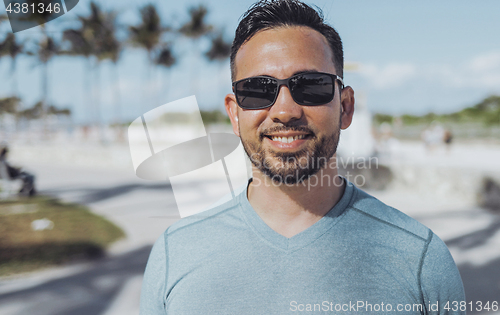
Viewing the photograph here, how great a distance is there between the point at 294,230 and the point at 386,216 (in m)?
0.41

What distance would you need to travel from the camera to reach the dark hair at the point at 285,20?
1.57m

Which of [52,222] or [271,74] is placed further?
[52,222]

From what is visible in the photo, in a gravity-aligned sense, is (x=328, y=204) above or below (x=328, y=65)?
below

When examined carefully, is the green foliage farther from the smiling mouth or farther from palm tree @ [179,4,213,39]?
the smiling mouth

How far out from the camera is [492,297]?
5242 mm

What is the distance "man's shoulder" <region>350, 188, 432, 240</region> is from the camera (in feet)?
4.90

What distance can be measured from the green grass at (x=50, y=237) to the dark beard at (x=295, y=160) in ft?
21.7

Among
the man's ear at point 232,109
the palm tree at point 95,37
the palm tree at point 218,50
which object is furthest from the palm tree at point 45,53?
the man's ear at point 232,109

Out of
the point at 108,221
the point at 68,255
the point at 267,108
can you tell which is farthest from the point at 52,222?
the point at 267,108

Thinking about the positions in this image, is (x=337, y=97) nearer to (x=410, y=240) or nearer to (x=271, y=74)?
(x=271, y=74)

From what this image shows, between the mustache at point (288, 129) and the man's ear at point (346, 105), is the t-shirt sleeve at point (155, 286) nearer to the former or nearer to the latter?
the mustache at point (288, 129)

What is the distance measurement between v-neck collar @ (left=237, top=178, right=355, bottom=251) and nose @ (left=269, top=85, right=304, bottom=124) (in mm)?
442

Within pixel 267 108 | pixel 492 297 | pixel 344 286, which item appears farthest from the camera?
pixel 492 297

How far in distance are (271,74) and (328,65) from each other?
272 mm
